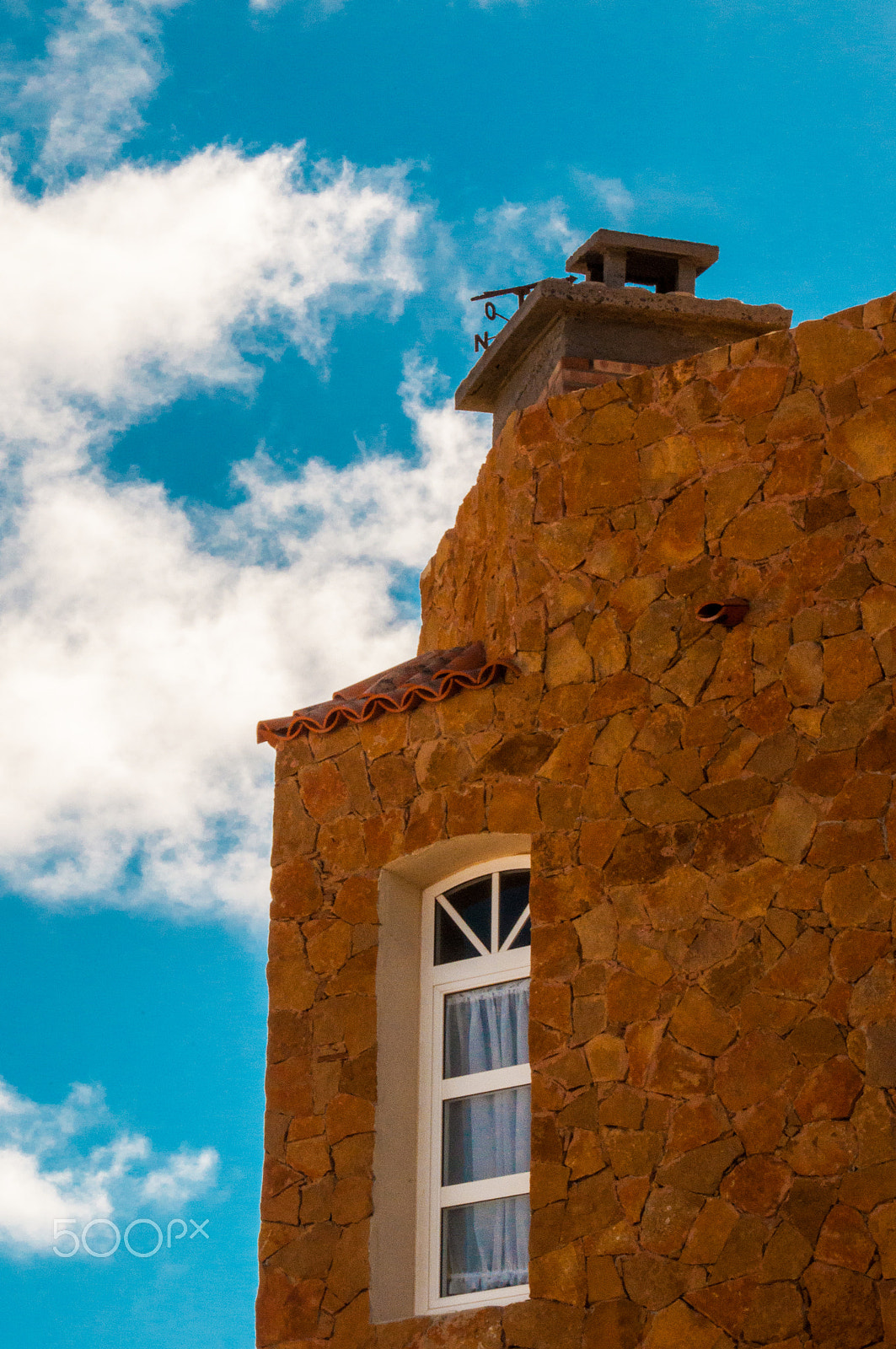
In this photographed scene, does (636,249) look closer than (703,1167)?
No

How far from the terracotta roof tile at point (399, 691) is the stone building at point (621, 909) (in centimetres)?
3

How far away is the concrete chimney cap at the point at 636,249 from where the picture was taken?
12.9 m

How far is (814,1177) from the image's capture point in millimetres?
8672

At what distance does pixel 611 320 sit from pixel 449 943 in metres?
4.75

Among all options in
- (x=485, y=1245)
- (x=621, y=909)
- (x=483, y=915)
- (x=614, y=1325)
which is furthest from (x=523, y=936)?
(x=614, y=1325)

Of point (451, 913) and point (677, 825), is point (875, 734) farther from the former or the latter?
point (451, 913)

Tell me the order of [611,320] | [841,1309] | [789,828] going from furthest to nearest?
[611,320], [789,828], [841,1309]

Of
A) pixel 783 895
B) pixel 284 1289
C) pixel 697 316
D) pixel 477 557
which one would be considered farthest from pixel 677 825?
pixel 697 316

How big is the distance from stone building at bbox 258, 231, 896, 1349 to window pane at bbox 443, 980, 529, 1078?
23 mm

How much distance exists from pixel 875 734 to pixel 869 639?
559mm

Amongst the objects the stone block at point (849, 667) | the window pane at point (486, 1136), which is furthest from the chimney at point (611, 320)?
the window pane at point (486, 1136)

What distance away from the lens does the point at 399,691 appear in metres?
11.2

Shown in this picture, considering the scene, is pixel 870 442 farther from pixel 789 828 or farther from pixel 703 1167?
pixel 703 1167

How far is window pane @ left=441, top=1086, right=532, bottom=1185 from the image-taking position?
10.1 meters
